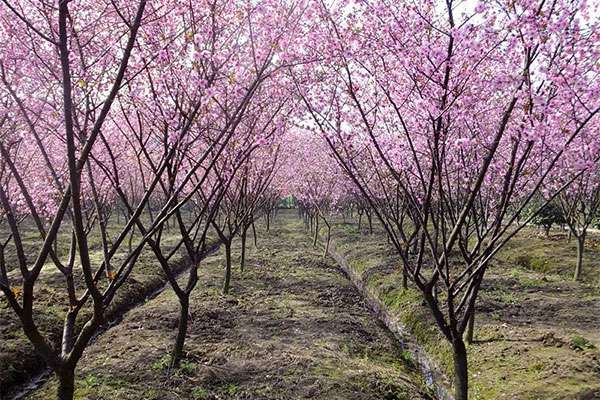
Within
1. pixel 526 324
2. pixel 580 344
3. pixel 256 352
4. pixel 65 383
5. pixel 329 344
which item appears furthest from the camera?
pixel 526 324

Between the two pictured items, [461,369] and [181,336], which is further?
[181,336]

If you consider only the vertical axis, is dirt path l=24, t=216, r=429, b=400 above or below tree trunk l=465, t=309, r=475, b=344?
below

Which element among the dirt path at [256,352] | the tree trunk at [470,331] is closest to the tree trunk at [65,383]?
the dirt path at [256,352]

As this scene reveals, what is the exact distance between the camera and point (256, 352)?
11016mm

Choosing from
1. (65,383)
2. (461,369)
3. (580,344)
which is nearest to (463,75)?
(461,369)

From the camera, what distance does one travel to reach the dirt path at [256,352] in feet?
29.9

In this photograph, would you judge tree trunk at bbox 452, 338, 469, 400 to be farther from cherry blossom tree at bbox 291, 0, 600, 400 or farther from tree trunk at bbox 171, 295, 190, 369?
tree trunk at bbox 171, 295, 190, 369

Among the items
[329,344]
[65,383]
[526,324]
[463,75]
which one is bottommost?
[329,344]

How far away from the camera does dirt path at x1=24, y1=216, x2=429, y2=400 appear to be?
911 centimetres

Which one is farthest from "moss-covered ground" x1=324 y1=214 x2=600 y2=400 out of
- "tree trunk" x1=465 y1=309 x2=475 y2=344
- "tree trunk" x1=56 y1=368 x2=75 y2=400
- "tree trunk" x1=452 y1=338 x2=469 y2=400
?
"tree trunk" x1=56 y1=368 x2=75 y2=400

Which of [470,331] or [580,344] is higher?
[580,344]

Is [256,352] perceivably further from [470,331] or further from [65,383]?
[65,383]

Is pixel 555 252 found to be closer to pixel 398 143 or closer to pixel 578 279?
pixel 578 279

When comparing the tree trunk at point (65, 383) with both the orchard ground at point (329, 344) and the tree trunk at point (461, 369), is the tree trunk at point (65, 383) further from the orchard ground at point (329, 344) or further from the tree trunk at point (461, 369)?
the tree trunk at point (461, 369)
